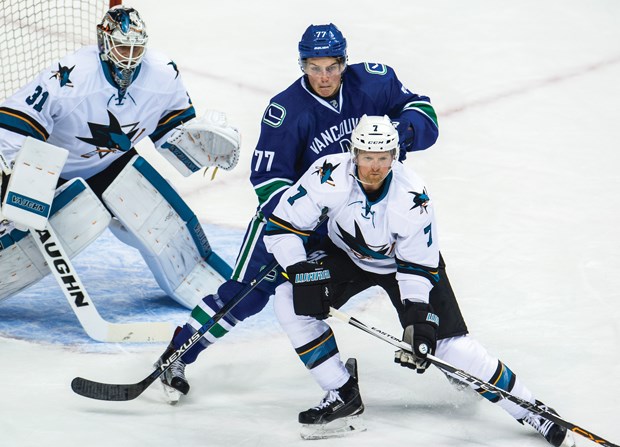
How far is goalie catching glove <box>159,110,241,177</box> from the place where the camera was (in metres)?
4.33

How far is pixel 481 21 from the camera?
7.27 metres

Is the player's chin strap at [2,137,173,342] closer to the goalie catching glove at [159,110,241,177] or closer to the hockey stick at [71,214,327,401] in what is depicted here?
the hockey stick at [71,214,327,401]

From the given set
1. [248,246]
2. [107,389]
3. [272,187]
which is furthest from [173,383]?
[272,187]

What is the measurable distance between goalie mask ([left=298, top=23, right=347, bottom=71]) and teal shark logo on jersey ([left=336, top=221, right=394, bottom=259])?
0.50 metres

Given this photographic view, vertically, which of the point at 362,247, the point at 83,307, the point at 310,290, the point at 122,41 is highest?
the point at 122,41

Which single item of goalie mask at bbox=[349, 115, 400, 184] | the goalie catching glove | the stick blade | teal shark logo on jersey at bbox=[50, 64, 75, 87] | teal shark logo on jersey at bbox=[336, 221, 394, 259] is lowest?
the stick blade

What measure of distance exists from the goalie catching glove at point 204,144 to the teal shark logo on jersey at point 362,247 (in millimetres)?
837

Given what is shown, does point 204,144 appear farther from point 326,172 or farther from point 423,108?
point 326,172

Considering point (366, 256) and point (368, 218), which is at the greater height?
point (368, 218)

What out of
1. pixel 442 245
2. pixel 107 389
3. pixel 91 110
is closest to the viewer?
pixel 107 389

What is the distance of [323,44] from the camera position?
3.66 metres

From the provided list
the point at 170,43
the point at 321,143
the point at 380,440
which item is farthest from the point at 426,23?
the point at 380,440

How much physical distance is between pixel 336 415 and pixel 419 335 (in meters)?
0.35

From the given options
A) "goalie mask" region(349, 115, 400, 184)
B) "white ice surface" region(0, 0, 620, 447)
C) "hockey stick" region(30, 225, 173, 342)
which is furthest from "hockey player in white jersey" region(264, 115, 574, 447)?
"hockey stick" region(30, 225, 173, 342)
